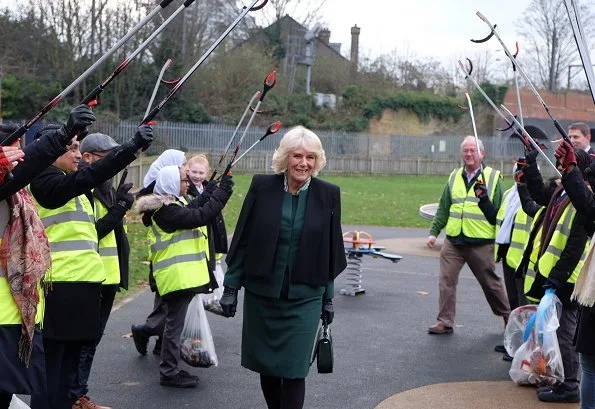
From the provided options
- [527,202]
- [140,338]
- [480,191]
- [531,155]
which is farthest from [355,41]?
[531,155]

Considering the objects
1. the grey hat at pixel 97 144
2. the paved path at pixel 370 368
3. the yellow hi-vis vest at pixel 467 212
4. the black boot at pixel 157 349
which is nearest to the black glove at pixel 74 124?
the grey hat at pixel 97 144

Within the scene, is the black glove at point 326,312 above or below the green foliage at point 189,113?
below

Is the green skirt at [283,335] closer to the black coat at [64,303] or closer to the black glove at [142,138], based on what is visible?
the black coat at [64,303]

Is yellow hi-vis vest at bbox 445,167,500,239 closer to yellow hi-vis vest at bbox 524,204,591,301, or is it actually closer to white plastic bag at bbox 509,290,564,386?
yellow hi-vis vest at bbox 524,204,591,301

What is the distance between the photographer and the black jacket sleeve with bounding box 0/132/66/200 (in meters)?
3.59

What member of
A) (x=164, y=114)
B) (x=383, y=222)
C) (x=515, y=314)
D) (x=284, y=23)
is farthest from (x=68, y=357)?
(x=284, y=23)

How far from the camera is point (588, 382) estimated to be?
510 cm

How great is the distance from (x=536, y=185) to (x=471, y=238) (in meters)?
2.10

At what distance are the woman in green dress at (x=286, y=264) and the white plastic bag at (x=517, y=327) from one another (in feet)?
7.30

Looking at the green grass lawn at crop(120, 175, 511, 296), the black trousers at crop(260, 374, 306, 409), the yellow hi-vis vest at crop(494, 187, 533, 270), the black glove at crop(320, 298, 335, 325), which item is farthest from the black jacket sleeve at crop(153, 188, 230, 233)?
the green grass lawn at crop(120, 175, 511, 296)

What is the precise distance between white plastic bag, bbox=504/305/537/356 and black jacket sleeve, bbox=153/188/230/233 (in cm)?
255

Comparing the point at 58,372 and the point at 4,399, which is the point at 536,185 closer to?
the point at 58,372

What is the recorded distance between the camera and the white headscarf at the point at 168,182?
6492 millimetres

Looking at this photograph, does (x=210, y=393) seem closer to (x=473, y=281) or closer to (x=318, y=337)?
(x=318, y=337)
